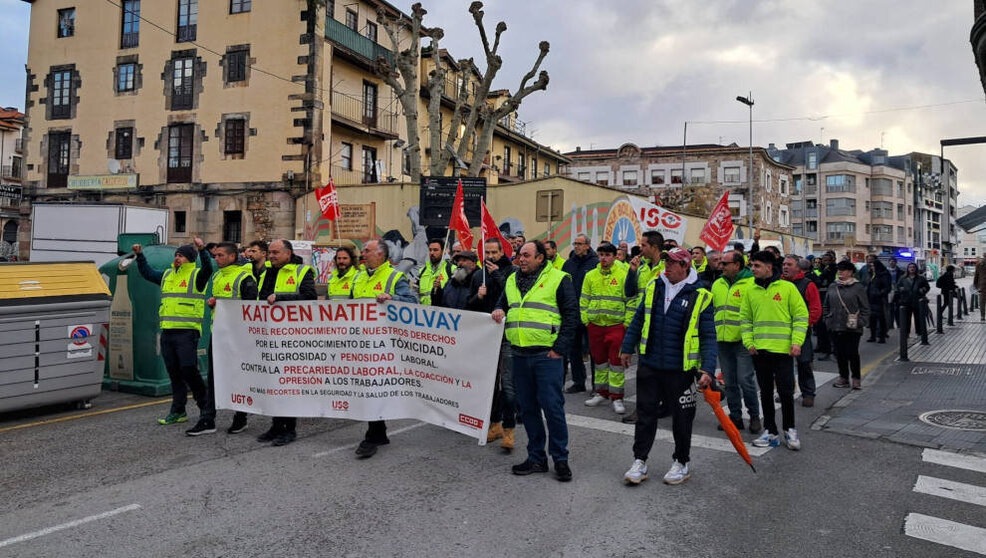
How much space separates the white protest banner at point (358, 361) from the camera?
19.9 ft

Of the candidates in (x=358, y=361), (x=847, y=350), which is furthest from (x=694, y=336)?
(x=847, y=350)

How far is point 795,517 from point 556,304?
89.4 inches

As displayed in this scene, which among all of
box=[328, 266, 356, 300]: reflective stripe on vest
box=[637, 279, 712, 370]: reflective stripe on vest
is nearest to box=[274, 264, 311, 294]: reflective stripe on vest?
box=[328, 266, 356, 300]: reflective stripe on vest

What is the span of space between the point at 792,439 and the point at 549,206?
1535cm

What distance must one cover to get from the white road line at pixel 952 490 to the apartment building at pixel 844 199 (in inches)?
3212

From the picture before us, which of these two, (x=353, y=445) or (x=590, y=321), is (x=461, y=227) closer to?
(x=590, y=321)

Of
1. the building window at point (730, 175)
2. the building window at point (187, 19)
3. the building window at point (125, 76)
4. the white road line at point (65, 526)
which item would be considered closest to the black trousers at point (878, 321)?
the white road line at point (65, 526)

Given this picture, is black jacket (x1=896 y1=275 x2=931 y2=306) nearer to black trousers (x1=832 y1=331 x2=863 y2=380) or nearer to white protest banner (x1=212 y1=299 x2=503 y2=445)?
black trousers (x1=832 y1=331 x2=863 y2=380)

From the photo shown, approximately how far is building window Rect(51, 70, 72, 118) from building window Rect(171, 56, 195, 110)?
5588mm

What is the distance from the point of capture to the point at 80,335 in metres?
8.45

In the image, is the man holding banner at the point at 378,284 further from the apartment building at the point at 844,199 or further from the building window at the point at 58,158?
the apartment building at the point at 844,199

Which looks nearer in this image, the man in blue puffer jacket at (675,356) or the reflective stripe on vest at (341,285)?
the man in blue puffer jacket at (675,356)

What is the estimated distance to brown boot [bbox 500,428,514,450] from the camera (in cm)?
648

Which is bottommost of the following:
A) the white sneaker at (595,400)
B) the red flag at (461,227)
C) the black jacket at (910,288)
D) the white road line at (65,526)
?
the white road line at (65,526)
